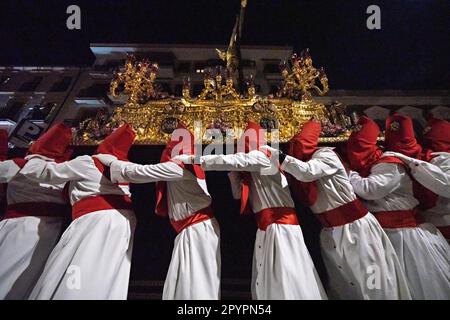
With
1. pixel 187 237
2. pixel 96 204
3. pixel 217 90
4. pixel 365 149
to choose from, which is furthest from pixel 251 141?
pixel 217 90

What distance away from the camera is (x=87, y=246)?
Answer: 7.91ft

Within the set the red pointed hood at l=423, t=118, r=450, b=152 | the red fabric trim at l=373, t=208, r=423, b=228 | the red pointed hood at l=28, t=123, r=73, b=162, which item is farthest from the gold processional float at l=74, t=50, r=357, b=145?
the red fabric trim at l=373, t=208, r=423, b=228

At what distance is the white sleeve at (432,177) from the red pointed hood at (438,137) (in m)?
0.58

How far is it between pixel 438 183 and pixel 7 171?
13.1ft

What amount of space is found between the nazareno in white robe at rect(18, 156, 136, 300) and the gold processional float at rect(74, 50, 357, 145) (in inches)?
42.2

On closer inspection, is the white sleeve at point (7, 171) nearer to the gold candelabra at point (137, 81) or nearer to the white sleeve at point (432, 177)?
the gold candelabra at point (137, 81)

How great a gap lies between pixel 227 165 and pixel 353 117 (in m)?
2.84

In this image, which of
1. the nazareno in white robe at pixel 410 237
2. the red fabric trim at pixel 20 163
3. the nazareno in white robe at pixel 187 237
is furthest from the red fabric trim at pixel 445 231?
the red fabric trim at pixel 20 163

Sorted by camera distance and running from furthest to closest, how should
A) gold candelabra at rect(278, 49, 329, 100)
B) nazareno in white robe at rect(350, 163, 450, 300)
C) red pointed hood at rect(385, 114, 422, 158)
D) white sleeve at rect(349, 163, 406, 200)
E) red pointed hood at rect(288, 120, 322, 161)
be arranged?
gold candelabra at rect(278, 49, 329, 100), red pointed hood at rect(385, 114, 422, 158), red pointed hood at rect(288, 120, 322, 161), white sleeve at rect(349, 163, 406, 200), nazareno in white robe at rect(350, 163, 450, 300)

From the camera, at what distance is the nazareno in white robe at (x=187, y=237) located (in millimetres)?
2270

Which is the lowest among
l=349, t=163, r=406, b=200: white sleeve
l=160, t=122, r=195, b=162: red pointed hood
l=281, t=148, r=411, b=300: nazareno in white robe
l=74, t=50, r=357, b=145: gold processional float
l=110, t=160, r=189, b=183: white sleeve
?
l=281, t=148, r=411, b=300: nazareno in white robe

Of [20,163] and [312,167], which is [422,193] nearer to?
[312,167]

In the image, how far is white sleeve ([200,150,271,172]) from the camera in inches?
99.7

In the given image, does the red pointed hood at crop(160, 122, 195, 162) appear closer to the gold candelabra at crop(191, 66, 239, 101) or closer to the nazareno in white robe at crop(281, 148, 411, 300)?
the nazareno in white robe at crop(281, 148, 411, 300)
